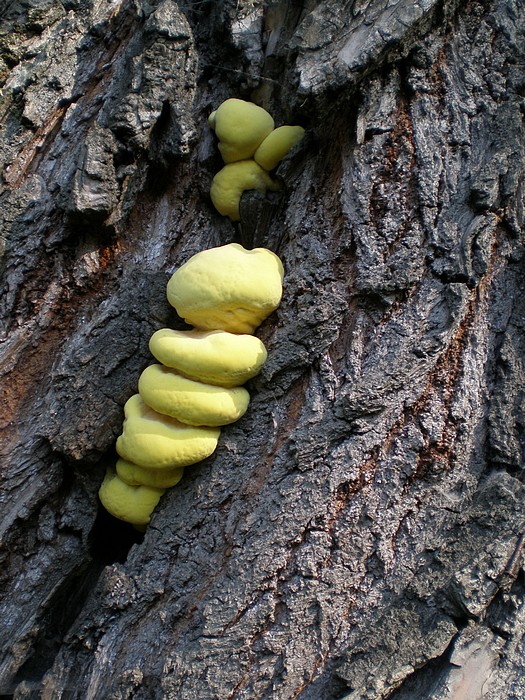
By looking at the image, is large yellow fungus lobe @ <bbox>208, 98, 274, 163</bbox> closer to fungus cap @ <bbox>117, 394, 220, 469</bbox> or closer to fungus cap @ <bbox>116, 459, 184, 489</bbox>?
fungus cap @ <bbox>117, 394, 220, 469</bbox>

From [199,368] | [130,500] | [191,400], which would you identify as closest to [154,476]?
[130,500]

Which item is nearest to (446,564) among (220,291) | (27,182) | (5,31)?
(220,291)

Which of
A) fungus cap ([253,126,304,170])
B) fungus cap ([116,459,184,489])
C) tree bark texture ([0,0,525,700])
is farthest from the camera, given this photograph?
fungus cap ([253,126,304,170])

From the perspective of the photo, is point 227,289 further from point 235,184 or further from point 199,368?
point 235,184

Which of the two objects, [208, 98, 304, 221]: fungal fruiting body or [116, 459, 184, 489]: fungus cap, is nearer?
[116, 459, 184, 489]: fungus cap

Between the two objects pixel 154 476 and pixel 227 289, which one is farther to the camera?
pixel 154 476

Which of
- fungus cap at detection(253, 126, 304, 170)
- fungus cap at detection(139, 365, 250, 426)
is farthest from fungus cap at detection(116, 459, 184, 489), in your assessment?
fungus cap at detection(253, 126, 304, 170)
